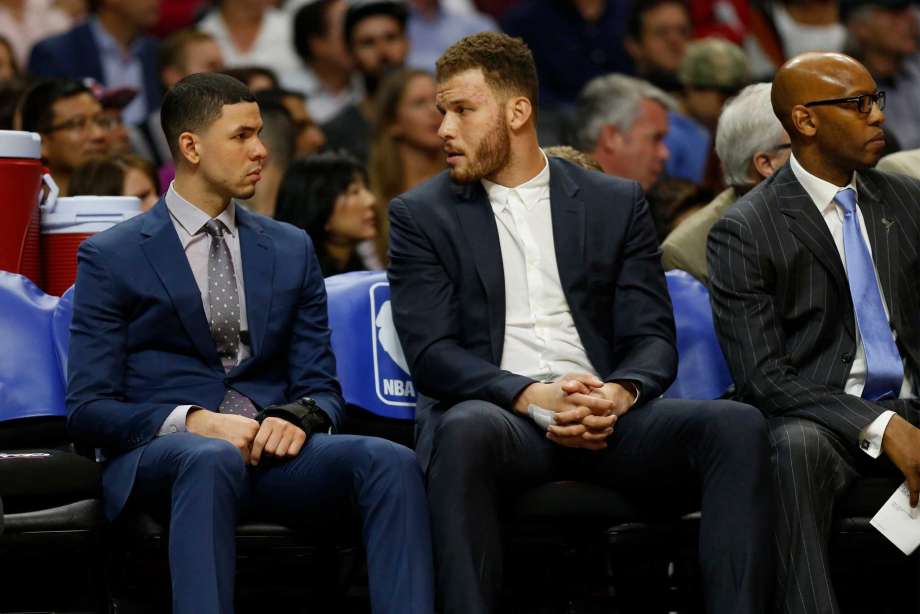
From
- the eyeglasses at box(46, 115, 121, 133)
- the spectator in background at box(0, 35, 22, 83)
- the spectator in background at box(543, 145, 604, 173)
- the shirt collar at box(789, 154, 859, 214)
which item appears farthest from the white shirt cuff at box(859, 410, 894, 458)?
the spectator in background at box(0, 35, 22, 83)

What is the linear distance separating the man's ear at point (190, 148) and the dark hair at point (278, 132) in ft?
7.09

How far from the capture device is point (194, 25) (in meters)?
8.02

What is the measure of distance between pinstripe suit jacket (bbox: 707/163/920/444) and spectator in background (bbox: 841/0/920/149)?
4396 mm

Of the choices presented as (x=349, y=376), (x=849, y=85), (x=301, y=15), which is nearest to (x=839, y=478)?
(x=849, y=85)

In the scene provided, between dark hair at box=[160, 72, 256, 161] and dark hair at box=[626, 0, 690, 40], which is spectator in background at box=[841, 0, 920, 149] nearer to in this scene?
dark hair at box=[626, 0, 690, 40]

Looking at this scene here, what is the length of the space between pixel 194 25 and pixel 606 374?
4.66m

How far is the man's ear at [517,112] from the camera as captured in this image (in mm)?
4191

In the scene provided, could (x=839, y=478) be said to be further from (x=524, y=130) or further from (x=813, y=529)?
(x=524, y=130)

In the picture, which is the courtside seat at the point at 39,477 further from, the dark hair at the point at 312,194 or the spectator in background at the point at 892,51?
the spectator in background at the point at 892,51

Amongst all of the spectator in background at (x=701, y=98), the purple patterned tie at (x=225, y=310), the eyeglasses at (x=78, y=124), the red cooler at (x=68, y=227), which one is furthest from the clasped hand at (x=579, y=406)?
the spectator in background at (x=701, y=98)

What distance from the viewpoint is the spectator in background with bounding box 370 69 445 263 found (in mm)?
6605

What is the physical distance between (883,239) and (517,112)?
1037 millimetres

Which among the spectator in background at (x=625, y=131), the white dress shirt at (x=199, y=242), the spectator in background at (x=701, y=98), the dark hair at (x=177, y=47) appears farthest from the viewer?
the dark hair at (x=177, y=47)

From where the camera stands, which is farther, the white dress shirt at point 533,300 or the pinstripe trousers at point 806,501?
the white dress shirt at point 533,300
